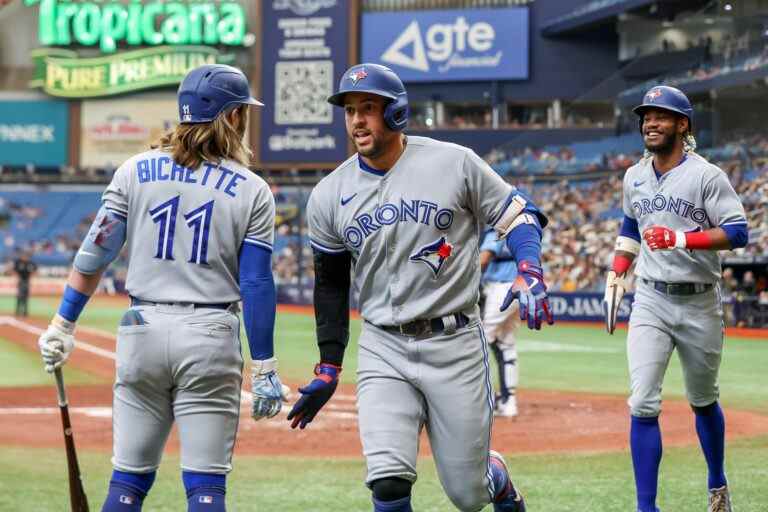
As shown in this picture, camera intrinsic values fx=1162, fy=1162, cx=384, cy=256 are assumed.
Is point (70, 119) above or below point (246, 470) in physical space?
above

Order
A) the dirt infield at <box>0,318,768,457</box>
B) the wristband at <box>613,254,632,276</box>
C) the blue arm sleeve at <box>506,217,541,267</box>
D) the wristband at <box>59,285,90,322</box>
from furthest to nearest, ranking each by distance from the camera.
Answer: the dirt infield at <box>0,318,768,457</box>, the wristband at <box>613,254,632,276</box>, the wristband at <box>59,285,90,322</box>, the blue arm sleeve at <box>506,217,541,267</box>

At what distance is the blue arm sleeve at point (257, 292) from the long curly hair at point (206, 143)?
0.38 m

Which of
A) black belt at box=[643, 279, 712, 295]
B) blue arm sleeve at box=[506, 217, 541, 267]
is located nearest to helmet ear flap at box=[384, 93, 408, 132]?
blue arm sleeve at box=[506, 217, 541, 267]

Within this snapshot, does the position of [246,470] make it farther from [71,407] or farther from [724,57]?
[724,57]

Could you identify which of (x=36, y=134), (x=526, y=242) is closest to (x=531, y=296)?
(x=526, y=242)

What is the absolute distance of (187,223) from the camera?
4.47m

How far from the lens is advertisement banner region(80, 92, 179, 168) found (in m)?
52.2

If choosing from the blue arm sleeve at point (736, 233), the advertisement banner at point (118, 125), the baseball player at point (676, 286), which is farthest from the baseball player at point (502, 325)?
the advertisement banner at point (118, 125)

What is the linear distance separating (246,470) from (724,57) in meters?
25.0

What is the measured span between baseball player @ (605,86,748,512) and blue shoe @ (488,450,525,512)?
3.57 ft

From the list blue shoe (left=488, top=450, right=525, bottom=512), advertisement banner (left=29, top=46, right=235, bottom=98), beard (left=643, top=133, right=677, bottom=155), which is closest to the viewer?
blue shoe (left=488, top=450, right=525, bottom=512)

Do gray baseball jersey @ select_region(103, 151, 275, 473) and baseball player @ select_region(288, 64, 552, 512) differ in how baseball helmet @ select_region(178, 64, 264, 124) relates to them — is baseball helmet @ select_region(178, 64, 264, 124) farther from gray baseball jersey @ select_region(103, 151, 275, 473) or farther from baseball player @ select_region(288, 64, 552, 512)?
baseball player @ select_region(288, 64, 552, 512)

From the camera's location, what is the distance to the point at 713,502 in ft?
20.9

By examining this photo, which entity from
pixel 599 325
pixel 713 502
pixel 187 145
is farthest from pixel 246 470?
pixel 599 325
